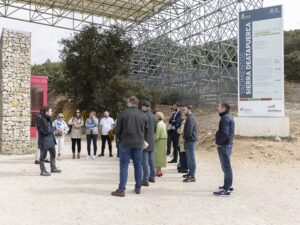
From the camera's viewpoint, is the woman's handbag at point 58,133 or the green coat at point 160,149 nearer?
the green coat at point 160,149

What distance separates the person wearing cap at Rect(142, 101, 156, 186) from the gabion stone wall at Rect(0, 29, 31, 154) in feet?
21.5

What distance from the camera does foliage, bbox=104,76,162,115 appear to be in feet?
61.4

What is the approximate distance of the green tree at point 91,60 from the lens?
843 inches

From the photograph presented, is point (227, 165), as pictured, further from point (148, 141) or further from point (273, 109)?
point (273, 109)

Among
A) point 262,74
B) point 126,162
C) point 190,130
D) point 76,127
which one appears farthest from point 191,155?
point 262,74

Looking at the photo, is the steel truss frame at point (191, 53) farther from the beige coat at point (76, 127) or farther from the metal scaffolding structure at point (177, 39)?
the beige coat at point (76, 127)

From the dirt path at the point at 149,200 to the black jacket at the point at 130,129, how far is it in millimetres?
848

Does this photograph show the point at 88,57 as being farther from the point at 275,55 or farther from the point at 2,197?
the point at 2,197

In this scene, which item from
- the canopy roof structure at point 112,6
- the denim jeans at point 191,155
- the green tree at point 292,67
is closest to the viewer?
the denim jeans at point 191,155

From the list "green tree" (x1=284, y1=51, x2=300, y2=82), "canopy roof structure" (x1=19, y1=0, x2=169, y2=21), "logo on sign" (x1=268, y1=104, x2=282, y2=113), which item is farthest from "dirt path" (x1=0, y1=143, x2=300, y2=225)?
"green tree" (x1=284, y1=51, x2=300, y2=82)

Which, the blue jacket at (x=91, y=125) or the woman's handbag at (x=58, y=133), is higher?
the blue jacket at (x=91, y=125)

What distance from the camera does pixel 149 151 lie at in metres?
6.64

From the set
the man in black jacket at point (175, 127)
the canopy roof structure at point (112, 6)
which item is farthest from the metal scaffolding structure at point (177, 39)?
the man in black jacket at point (175, 127)

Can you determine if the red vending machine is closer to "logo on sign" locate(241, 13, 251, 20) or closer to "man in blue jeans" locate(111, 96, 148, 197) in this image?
"logo on sign" locate(241, 13, 251, 20)
